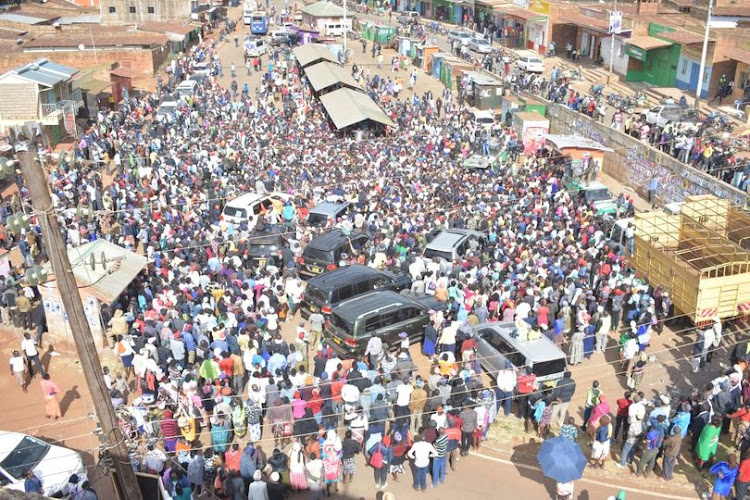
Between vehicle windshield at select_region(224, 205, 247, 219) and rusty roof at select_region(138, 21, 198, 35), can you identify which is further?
rusty roof at select_region(138, 21, 198, 35)

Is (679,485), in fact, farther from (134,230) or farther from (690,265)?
(134,230)

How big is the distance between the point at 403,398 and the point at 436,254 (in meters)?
7.13

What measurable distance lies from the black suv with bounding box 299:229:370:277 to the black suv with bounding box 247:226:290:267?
83 cm

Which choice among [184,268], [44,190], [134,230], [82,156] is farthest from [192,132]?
[44,190]

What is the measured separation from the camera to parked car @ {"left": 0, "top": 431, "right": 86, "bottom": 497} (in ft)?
39.0

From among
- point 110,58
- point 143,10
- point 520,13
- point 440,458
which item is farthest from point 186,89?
point 143,10

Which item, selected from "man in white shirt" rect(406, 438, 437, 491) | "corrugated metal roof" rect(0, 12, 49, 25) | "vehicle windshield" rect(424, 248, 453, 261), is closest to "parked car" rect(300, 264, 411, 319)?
"vehicle windshield" rect(424, 248, 453, 261)

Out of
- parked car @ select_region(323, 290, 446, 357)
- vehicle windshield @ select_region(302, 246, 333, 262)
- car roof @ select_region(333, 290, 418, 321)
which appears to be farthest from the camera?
vehicle windshield @ select_region(302, 246, 333, 262)

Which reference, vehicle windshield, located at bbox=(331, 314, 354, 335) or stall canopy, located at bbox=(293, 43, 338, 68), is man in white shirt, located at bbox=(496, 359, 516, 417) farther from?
stall canopy, located at bbox=(293, 43, 338, 68)

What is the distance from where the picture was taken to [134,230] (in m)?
22.2

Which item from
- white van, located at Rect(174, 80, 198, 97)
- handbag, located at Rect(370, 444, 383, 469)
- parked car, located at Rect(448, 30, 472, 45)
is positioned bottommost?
handbag, located at Rect(370, 444, 383, 469)

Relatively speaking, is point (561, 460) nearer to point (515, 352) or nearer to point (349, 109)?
point (515, 352)

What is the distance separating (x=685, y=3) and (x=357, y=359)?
48.1m

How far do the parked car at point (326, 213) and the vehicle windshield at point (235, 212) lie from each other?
6.69 ft
